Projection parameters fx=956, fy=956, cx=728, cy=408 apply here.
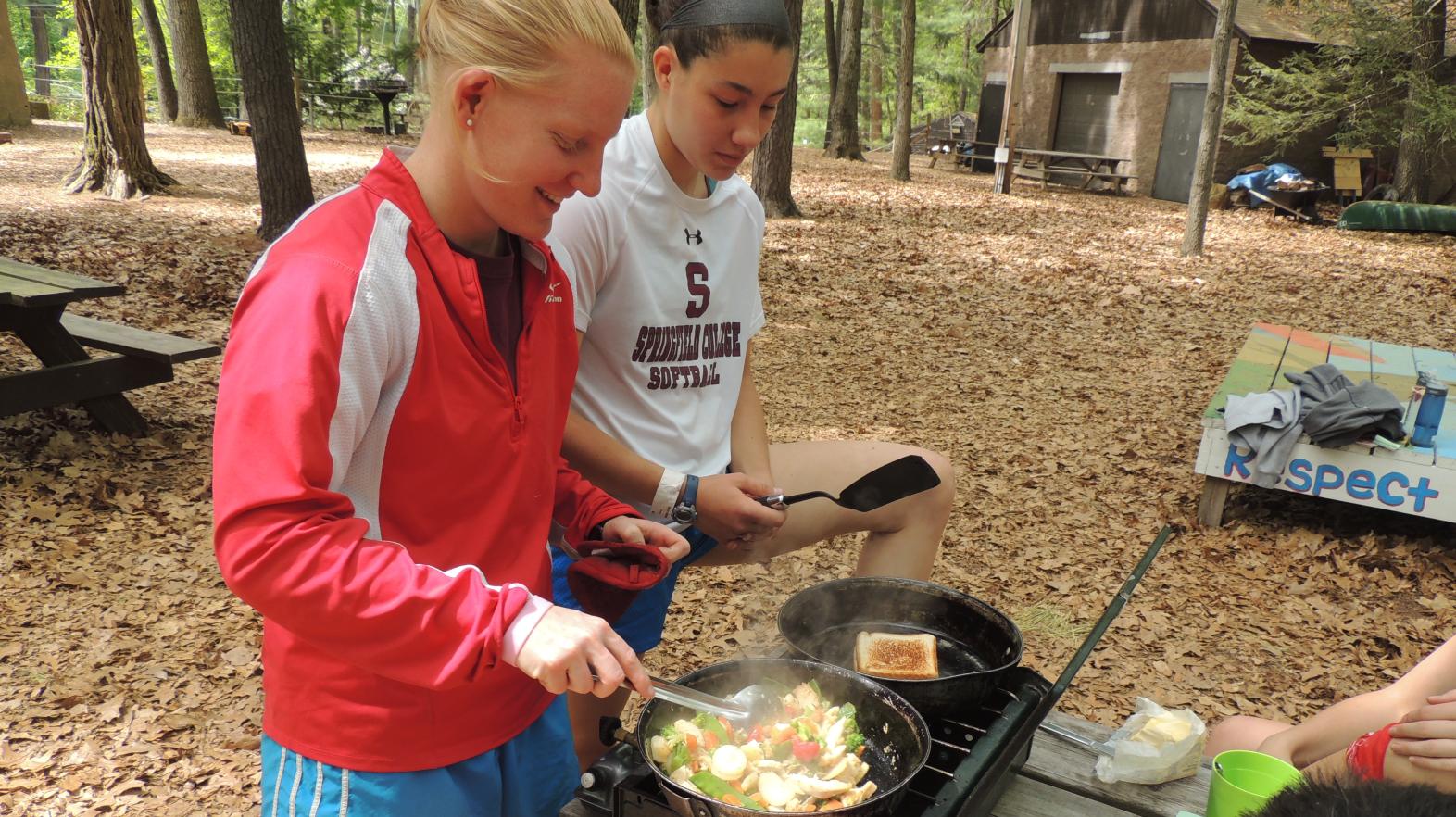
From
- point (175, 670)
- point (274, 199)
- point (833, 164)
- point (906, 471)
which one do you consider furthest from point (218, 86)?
point (906, 471)

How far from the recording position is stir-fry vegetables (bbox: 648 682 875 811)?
153 centimetres

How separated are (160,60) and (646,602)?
69.5ft

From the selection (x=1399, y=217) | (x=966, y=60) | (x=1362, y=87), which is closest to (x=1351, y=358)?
(x=1399, y=217)

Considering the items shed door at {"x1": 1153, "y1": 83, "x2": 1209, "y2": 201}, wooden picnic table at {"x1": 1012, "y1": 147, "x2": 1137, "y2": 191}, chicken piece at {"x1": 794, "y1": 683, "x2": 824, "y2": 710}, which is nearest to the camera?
chicken piece at {"x1": 794, "y1": 683, "x2": 824, "y2": 710}

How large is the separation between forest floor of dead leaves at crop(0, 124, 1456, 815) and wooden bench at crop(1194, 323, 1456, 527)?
28 centimetres

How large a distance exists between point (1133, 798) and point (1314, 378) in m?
3.65

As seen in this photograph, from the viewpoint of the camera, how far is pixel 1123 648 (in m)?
3.96

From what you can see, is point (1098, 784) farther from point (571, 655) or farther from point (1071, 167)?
point (1071, 167)

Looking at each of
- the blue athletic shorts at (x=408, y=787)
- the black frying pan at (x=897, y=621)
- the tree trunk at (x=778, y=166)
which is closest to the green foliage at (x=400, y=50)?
the tree trunk at (x=778, y=166)

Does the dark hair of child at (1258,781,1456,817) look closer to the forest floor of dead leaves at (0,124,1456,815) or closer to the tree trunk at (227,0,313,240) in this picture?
the forest floor of dead leaves at (0,124,1456,815)

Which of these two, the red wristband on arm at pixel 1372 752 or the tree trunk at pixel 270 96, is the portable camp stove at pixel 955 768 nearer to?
the red wristband on arm at pixel 1372 752

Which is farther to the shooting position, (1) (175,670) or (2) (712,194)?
(1) (175,670)

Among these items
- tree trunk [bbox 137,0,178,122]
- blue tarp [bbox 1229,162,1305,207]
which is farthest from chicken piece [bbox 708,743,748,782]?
tree trunk [bbox 137,0,178,122]

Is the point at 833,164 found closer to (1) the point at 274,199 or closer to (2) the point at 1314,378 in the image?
(1) the point at 274,199
